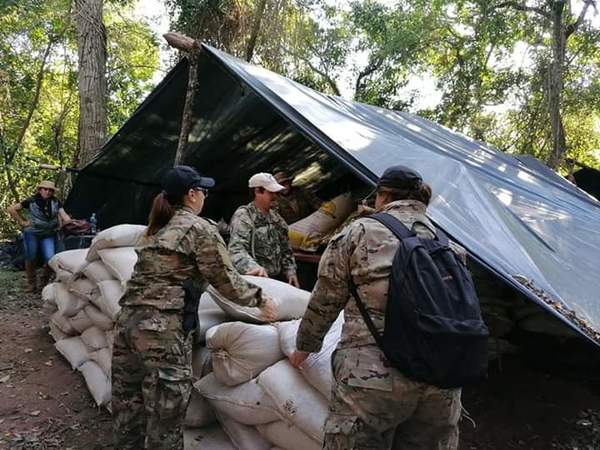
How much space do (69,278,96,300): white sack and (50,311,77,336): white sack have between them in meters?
0.25

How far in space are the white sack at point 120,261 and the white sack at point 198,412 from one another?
85 centimetres

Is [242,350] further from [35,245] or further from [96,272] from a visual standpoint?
[35,245]

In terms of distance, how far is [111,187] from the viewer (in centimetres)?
509

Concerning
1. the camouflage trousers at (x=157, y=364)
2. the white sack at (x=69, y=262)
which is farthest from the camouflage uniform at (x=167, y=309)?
the white sack at (x=69, y=262)

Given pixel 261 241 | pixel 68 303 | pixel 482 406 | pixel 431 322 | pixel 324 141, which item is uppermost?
pixel 324 141

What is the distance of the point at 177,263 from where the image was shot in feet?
6.34

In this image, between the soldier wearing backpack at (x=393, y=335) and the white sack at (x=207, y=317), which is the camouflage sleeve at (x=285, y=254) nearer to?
the white sack at (x=207, y=317)

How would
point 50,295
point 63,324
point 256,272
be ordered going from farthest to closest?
point 50,295, point 63,324, point 256,272

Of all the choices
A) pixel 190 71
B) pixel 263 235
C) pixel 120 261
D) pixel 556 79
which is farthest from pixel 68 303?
pixel 556 79

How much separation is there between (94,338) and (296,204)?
2192mm

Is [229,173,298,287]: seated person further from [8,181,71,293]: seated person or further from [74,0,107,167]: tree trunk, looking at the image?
[74,0,107,167]: tree trunk

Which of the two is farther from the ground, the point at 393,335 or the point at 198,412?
the point at 393,335

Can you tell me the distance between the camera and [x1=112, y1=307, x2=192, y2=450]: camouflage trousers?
6.27ft

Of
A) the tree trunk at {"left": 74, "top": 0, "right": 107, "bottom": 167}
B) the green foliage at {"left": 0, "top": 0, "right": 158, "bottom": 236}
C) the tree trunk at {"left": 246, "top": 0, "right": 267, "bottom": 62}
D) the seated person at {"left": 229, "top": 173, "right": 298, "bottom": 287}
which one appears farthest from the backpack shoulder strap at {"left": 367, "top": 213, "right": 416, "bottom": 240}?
the green foliage at {"left": 0, "top": 0, "right": 158, "bottom": 236}
